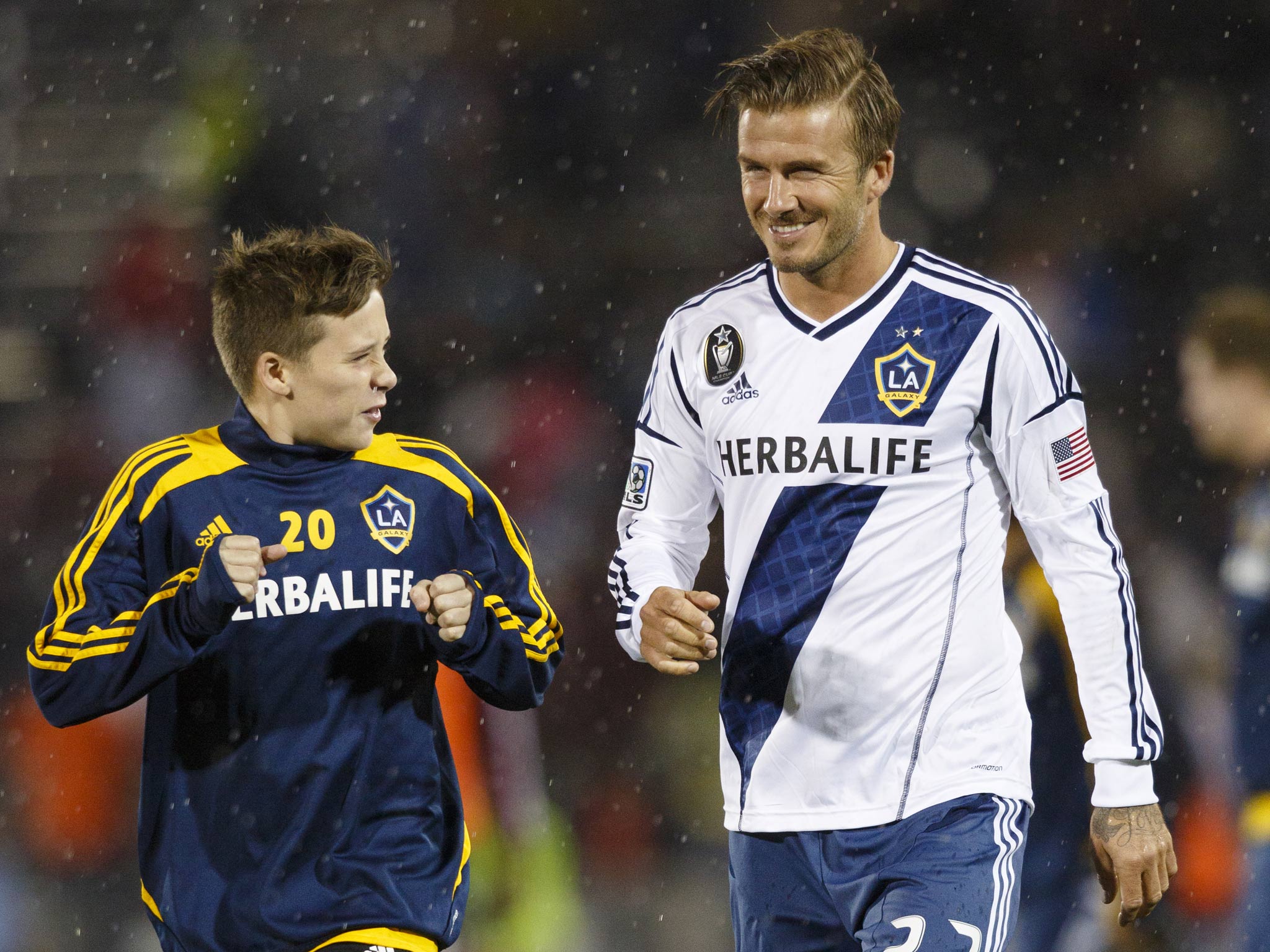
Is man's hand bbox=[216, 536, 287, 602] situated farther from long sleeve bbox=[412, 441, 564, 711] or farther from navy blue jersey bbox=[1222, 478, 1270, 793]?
navy blue jersey bbox=[1222, 478, 1270, 793]

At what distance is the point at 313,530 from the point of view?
99.7 inches

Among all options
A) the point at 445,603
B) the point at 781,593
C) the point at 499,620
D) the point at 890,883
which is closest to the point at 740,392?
the point at 781,593

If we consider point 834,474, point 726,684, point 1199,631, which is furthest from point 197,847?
point 1199,631

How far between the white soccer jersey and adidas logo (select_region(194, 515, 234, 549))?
2.42ft

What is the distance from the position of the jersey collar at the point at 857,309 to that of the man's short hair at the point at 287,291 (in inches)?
29.3

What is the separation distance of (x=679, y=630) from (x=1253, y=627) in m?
2.51

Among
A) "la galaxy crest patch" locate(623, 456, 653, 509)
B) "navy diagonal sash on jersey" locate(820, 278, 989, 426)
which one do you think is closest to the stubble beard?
"navy diagonal sash on jersey" locate(820, 278, 989, 426)

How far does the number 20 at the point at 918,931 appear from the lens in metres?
2.41

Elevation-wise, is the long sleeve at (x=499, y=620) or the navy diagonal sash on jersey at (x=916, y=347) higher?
the navy diagonal sash on jersey at (x=916, y=347)

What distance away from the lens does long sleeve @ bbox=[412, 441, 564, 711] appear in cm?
246

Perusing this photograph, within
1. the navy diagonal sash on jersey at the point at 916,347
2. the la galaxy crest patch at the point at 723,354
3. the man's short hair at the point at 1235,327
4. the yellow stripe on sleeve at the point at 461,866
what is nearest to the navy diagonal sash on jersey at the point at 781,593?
the navy diagonal sash on jersey at the point at 916,347

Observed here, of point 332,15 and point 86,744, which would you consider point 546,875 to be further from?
point 332,15

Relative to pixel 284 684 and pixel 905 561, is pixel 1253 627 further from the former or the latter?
pixel 284 684

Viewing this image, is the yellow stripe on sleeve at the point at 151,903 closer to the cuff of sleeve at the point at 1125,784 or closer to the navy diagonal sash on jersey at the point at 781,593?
the navy diagonal sash on jersey at the point at 781,593
